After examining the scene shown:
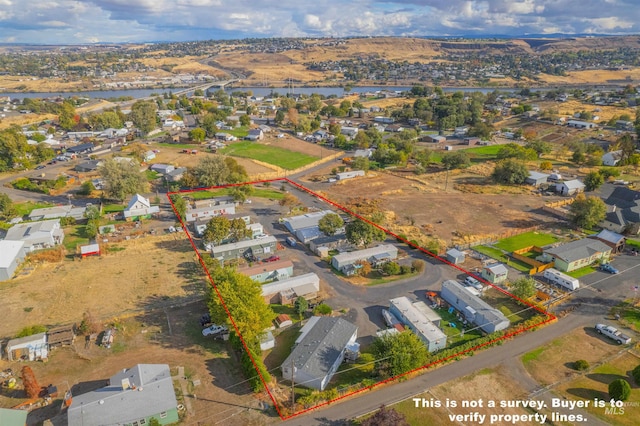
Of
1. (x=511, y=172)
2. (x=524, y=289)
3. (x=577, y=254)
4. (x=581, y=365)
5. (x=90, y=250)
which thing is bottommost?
(x=90, y=250)

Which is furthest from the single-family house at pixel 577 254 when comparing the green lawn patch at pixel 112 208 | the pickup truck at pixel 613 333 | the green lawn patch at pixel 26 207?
the green lawn patch at pixel 26 207

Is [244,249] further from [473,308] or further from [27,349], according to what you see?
[473,308]

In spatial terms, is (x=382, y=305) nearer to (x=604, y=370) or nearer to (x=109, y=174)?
(x=604, y=370)

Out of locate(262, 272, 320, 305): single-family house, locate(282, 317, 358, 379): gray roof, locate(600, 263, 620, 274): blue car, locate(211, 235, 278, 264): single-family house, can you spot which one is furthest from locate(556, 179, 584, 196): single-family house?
locate(282, 317, 358, 379): gray roof

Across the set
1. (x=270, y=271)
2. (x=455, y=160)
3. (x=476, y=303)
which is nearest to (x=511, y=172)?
(x=455, y=160)

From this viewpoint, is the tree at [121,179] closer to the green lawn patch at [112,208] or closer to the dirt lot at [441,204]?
the green lawn patch at [112,208]

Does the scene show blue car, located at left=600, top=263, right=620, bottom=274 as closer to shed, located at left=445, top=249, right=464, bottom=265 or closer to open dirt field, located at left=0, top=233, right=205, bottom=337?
shed, located at left=445, top=249, right=464, bottom=265
